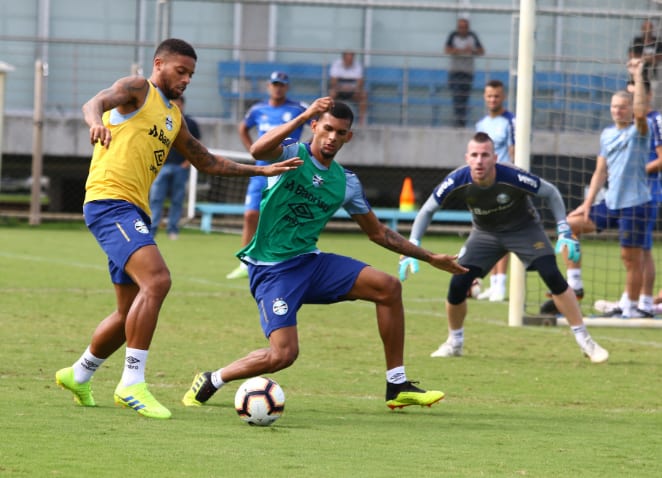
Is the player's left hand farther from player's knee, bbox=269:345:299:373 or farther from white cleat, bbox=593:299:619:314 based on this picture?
white cleat, bbox=593:299:619:314

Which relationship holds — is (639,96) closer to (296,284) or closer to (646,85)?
(646,85)

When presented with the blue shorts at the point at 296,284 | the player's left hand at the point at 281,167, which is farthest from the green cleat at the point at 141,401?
the player's left hand at the point at 281,167

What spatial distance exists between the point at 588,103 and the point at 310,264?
42.1ft

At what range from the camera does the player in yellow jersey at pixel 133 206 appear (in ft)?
24.9

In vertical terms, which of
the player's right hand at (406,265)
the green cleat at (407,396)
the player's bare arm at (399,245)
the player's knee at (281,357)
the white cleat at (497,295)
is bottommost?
the white cleat at (497,295)

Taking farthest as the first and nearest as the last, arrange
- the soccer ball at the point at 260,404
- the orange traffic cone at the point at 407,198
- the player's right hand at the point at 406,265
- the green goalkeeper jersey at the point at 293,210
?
1. the orange traffic cone at the point at 407,198
2. the player's right hand at the point at 406,265
3. the green goalkeeper jersey at the point at 293,210
4. the soccer ball at the point at 260,404

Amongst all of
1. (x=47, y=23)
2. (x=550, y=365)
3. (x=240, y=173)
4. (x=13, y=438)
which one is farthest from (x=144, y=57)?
(x=13, y=438)

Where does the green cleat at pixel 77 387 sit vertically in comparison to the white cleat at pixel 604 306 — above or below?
above

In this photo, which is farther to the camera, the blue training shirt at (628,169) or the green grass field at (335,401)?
the blue training shirt at (628,169)

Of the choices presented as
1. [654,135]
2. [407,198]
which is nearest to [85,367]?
[654,135]

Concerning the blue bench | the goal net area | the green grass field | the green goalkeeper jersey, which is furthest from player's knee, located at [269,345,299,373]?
the blue bench

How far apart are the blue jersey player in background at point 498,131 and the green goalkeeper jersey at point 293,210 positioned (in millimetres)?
7321

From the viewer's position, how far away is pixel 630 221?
13969 millimetres

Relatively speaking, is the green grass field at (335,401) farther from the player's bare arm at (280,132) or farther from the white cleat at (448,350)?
the player's bare arm at (280,132)
